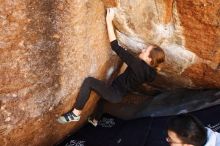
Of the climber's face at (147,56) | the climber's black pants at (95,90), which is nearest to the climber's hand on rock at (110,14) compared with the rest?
the climber's face at (147,56)

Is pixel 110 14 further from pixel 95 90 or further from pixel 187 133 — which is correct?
pixel 187 133


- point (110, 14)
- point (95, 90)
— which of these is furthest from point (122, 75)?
point (110, 14)

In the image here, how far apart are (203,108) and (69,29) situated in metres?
1.40

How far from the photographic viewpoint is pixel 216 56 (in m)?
3.61

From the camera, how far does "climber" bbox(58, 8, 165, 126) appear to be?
3.60m

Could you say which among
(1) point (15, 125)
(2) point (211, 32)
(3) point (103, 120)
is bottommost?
(3) point (103, 120)

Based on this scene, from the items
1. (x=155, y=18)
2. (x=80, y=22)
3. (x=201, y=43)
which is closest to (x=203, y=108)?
(x=201, y=43)

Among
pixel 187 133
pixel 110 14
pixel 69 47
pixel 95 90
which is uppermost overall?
pixel 110 14

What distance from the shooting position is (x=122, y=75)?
12.3 ft

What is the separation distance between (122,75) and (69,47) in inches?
21.2

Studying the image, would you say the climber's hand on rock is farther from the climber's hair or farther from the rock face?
the climber's hair

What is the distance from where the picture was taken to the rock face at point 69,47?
3.15 meters

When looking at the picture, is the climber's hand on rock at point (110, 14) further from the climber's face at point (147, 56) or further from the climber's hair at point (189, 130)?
the climber's hair at point (189, 130)

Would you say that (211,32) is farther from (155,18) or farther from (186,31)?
(155,18)
